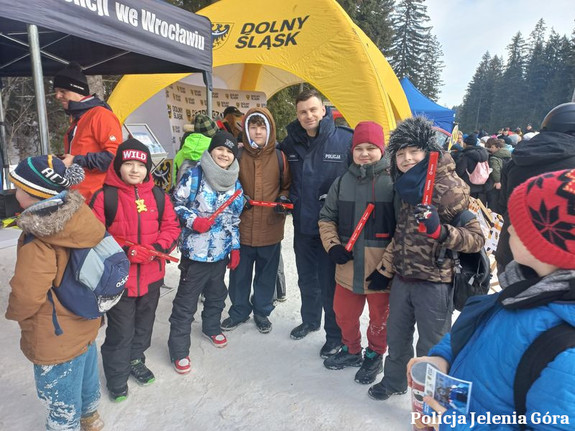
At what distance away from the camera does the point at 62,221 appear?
5.87 feet

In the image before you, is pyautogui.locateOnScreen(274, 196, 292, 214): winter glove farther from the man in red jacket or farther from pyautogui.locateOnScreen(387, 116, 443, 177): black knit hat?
the man in red jacket

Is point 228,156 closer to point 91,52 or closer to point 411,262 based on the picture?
point 411,262

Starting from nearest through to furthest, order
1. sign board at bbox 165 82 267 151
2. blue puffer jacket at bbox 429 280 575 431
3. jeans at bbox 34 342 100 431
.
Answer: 1. blue puffer jacket at bbox 429 280 575 431
2. jeans at bbox 34 342 100 431
3. sign board at bbox 165 82 267 151

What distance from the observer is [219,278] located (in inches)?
126

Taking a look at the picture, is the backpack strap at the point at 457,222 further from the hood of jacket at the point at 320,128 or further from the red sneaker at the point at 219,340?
the red sneaker at the point at 219,340

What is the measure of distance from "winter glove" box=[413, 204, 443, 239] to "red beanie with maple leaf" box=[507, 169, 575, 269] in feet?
2.79

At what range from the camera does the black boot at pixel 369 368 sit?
2.83 meters

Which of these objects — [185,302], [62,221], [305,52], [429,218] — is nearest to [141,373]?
[185,302]

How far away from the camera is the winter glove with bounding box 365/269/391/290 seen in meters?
2.54

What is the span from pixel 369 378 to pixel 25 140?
37.3 feet

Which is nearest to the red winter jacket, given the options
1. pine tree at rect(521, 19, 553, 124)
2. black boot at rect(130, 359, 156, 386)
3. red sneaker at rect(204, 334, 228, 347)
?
black boot at rect(130, 359, 156, 386)

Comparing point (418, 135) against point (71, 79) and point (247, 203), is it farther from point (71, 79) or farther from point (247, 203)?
point (71, 79)

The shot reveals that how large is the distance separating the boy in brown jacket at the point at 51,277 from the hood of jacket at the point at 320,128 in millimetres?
1789

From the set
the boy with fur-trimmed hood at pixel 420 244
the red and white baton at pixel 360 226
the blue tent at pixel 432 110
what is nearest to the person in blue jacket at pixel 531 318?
the boy with fur-trimmed hood at pixel 420 244
